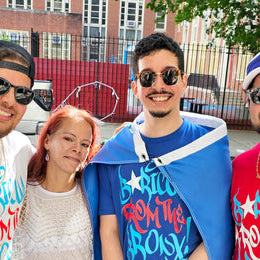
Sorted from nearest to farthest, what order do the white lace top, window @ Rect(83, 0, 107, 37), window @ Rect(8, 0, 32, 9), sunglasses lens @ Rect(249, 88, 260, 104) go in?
sunglasses lens @ Rect(249, 88, 260, 104) < the white lace top < window @ Rect(8, 0, 32, 9) < window @ Rect(83, 0, 107, 37)

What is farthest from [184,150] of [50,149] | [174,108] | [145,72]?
[50,149]

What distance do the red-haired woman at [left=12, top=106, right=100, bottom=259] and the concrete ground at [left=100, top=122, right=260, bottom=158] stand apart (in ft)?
20.7

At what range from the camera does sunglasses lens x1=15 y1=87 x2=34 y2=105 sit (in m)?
1.69

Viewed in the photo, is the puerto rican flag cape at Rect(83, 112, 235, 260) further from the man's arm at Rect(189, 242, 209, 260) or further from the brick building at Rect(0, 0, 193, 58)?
the brick building at Rect(0, 0, 193, 58)

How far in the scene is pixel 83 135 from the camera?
2111mm

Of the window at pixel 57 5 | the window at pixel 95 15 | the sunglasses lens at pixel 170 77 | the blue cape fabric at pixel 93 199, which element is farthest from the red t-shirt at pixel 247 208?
the window at pixel 95 15

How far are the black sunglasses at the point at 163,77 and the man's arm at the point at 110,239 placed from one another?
0.94 metres

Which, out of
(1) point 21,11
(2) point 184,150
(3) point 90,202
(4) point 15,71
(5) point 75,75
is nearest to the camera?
(4) point 15,71

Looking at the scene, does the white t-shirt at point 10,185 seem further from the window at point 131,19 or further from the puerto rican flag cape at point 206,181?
the window at point 131,19

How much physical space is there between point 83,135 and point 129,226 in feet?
2.35

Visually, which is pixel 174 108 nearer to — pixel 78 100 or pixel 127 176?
pixel 127 176

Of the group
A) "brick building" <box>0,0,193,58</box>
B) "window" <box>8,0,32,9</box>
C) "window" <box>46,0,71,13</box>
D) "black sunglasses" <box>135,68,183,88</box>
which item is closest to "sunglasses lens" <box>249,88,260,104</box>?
"black sunglasses" <box>135,68,183,88</box>

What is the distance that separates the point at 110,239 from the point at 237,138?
8546 millimetres

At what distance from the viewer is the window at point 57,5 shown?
2906cm
